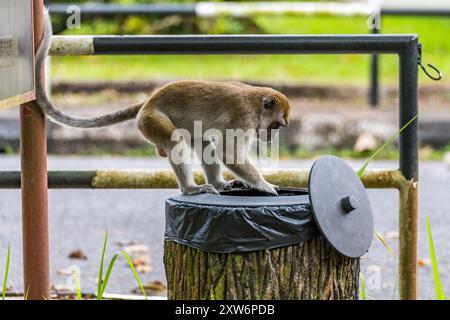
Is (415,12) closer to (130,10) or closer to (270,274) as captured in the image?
(130,10)

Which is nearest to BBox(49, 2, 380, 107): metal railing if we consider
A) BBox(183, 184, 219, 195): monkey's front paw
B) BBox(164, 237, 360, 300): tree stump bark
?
BBox(183, 184, 219, 195): monkey's front paw

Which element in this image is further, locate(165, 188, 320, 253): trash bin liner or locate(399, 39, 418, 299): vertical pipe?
locate(399, 39, 418, 299): vertical pipe

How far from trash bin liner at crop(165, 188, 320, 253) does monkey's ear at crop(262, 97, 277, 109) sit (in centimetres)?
104

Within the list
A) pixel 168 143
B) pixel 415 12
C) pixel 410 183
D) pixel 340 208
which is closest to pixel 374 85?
pixel 415 12

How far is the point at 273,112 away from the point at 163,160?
540 centimetres

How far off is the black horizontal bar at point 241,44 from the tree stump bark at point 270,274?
1219 mm

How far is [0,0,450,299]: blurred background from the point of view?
696 cm

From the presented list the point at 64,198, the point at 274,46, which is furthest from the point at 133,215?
the point at 274,46

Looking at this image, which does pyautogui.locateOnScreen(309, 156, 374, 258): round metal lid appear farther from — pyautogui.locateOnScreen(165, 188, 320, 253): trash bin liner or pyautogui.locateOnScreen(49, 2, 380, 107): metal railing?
pyautogui.locateOnScreen(49, 2, 380, 107): metal railing

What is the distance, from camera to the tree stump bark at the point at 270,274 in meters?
3.64

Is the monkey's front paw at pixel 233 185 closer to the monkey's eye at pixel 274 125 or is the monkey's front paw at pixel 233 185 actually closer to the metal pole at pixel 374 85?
the monkey's eye at pixel 274 125

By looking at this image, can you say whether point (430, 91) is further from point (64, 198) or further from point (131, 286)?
point (131, 286)

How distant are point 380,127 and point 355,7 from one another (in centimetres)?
222

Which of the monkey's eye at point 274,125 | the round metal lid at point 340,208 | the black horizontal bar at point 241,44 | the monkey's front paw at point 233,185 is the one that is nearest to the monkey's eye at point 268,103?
the monkey's eye at point 274,125
